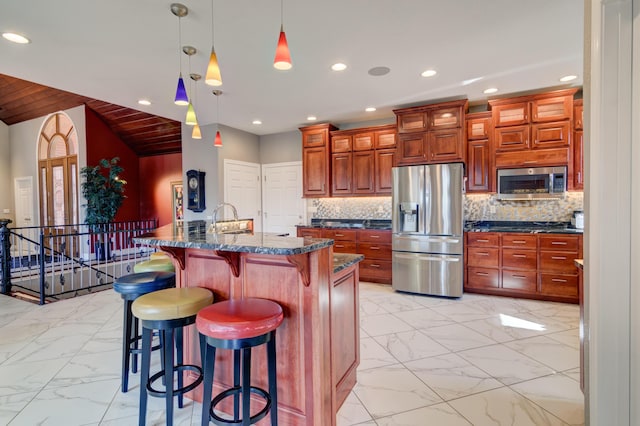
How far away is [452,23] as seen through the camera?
255 cm

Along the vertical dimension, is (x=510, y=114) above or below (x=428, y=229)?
above

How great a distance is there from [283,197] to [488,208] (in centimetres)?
366

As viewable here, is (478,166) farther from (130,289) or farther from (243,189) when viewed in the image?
(130,289)

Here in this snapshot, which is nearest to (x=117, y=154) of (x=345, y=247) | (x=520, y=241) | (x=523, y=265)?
(x=345, y=247)

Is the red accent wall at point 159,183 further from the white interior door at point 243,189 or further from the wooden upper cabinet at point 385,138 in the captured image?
the wooden upper cabinet at point 385,138

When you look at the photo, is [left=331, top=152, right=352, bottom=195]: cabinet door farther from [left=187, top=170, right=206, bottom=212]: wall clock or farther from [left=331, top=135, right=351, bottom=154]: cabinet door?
[left=187, top=170, right=206, bottom=212]: wall clock

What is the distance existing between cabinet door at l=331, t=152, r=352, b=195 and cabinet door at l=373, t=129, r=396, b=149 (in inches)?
20.1

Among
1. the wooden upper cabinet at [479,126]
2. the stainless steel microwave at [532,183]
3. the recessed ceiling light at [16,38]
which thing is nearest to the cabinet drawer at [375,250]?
the stainless steel microwave at [532,183]

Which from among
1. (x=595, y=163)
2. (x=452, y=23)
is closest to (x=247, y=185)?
(x=452, y=23)

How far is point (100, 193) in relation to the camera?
671 centimetres

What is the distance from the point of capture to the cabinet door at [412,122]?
456 centimetres

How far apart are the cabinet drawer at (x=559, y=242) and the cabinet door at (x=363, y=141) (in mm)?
2747

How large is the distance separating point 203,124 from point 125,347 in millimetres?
4307

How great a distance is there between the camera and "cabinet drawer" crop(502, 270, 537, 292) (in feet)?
13.2
